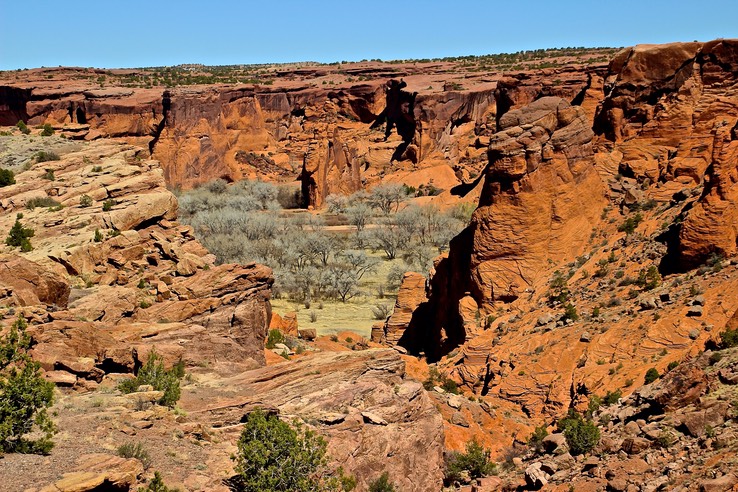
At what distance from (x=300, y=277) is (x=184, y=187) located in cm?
3486

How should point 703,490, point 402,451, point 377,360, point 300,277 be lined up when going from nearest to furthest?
point 703,490 < point 402,451 < point 377,360 < point 300,277

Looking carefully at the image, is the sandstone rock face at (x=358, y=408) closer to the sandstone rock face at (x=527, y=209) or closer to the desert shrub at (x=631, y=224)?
the sandstone rock face at (x=527, y=209)

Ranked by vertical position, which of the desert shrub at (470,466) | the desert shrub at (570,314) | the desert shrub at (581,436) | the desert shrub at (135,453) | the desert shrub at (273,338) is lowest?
the desert shrub at (470,466)

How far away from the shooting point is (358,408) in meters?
16.5

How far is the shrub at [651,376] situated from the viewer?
61.0 feet

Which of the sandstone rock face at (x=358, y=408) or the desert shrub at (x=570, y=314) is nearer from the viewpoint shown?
the sandstone rock face at (x=358, y=408)

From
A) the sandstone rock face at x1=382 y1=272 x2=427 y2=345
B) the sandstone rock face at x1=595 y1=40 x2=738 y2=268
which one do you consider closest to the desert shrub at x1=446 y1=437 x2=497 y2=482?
the sandstone rock face at x1=595 y1=40 x2=738 y2=268

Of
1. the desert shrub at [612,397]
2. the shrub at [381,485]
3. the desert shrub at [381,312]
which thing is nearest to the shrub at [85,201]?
the shrub at [381,485]

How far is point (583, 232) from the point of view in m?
27.2

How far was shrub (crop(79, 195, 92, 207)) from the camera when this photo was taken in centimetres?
2856

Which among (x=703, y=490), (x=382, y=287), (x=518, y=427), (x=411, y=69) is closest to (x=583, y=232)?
(x=518, y=427)

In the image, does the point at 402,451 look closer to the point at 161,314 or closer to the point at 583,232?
the point at 161,314

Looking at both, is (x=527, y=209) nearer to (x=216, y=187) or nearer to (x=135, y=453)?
(x=135, y=453)

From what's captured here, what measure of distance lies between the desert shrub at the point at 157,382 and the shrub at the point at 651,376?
1033 cm
